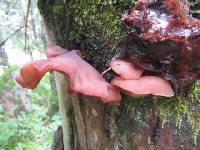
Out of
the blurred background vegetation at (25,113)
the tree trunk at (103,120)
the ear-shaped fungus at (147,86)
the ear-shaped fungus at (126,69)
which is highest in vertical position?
the ear-shaped fungus at (126,69)

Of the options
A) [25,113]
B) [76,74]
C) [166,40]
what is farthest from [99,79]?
[25,113]

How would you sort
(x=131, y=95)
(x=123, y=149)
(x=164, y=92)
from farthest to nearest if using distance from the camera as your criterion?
(x=123, y=149) → (x=131, y=95) → (x=164, y=92)

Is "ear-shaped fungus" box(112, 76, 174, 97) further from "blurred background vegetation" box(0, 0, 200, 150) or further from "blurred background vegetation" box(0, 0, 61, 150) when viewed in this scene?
"blurred background vegetation" box(0, 0, 61, 150)

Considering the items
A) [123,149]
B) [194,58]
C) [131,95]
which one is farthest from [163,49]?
[123,149]

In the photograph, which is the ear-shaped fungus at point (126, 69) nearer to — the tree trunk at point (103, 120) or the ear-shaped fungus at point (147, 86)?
the ear-shaped fungus at point (147, 86)

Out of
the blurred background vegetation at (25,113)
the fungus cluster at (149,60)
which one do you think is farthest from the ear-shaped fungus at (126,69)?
the blurred background vegetation at (25,113)

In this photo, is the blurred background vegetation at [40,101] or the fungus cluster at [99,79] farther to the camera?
the blurred background vegetation at [40,101]

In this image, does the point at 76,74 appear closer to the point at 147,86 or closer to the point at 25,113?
the point at 147,86

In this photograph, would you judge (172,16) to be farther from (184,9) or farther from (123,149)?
(123,149)
